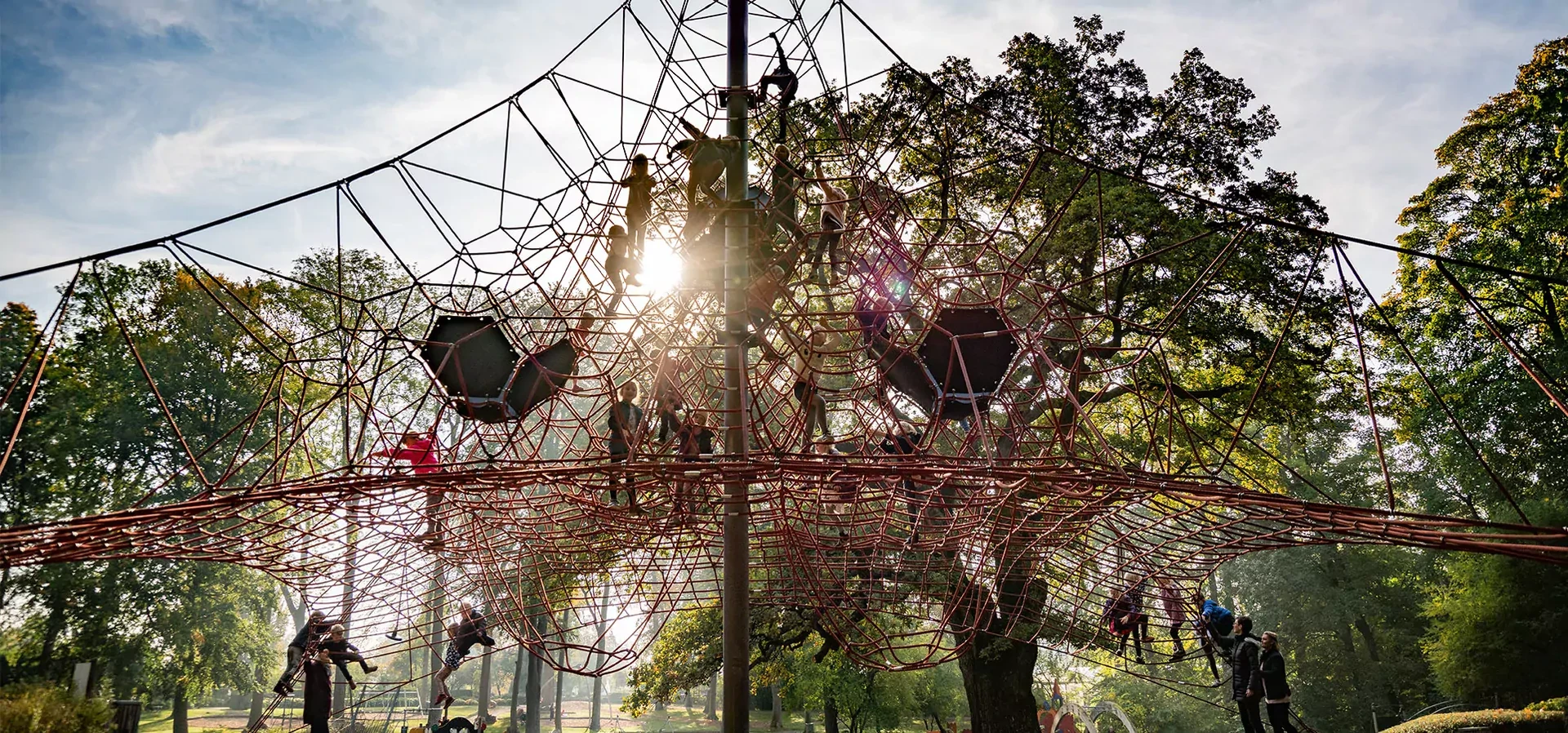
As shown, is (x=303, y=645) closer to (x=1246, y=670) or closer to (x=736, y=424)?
(x=736, y=424)

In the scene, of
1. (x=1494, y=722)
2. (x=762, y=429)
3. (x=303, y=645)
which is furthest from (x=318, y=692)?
(x=1494, y=722)

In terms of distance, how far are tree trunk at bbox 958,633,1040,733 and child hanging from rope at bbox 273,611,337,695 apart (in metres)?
8.09

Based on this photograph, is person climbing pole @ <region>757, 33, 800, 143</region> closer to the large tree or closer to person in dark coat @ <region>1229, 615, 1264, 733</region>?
A: person in dark coat @ <region>1229, 615, 1264, 733</region>

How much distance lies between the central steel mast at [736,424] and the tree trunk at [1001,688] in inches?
318

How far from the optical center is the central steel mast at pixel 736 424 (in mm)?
4977

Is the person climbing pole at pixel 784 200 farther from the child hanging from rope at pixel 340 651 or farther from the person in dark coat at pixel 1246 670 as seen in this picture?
the person in dark coat at pixel 1246 670

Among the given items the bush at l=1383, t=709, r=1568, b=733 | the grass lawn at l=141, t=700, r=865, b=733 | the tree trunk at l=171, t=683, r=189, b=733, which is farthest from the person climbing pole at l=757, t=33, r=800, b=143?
the tree trunk at l=171, t=683, r=189, b=733

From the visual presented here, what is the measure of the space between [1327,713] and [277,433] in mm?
28050

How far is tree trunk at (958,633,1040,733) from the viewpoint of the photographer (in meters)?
12.5

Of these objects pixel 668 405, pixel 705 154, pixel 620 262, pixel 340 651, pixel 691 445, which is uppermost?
pixel 705 154

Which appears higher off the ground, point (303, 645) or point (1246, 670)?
point (303, 645)

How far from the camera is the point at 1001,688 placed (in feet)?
41.2

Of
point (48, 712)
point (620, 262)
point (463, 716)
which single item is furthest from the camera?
point (463, 716)

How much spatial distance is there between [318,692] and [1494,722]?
A: 46.2 ft
